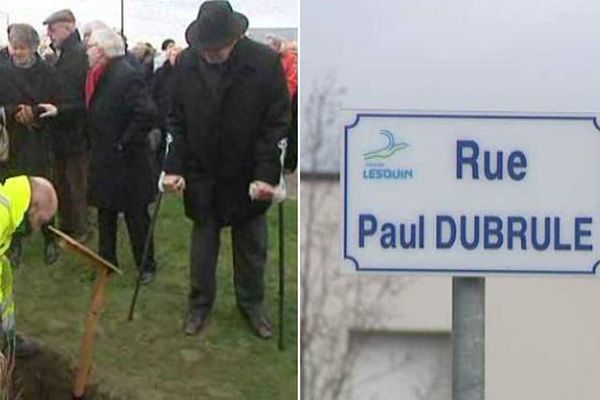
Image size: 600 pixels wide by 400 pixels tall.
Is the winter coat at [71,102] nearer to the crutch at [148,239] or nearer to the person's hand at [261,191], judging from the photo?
the crutch at [148,239]

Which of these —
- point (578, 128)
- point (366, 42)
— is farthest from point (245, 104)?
point (578, 128)

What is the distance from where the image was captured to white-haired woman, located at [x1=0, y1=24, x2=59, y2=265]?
13.8ft

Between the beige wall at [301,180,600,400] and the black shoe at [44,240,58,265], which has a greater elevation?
the black shoe at [44,240,58,265]

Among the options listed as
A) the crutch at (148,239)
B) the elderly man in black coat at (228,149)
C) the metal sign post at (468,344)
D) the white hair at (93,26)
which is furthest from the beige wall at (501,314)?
the metal sign post at (468,344)

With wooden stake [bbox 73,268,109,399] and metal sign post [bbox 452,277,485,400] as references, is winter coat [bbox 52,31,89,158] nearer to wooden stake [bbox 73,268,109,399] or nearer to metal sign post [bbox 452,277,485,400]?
wooden stake [bbox 73,268,109,399]

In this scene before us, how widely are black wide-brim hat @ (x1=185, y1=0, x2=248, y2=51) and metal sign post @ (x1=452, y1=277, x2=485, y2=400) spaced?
1.63 metres

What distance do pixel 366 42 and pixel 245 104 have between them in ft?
2.80

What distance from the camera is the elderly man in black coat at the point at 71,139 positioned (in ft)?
13.7

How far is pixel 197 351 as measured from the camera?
4246 mm

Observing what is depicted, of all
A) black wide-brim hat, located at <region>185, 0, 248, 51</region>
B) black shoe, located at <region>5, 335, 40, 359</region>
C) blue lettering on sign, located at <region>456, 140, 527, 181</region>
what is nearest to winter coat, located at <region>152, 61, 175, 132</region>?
black wide-brim hat, located at <region>185, 0, 248, 51</region>

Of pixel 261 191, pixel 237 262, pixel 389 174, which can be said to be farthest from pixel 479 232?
pixel 237 262

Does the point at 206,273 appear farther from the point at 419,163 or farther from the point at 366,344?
the point at 419,163

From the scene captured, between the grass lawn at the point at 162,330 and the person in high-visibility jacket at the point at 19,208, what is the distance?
41 millimetres

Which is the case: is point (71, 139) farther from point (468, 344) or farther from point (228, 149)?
point (468, 344)
